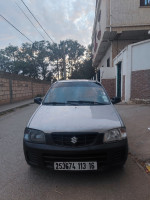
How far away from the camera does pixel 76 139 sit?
2377mm

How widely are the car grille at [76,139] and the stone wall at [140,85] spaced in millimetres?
7680

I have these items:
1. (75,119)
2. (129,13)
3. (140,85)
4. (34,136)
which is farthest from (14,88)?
(75,119)

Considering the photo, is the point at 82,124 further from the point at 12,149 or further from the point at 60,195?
the point at 12,149

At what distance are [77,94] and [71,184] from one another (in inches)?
76.0

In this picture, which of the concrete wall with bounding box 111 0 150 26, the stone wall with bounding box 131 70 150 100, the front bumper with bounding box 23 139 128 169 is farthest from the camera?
the concrete wall with bounding box 111 0 150 26

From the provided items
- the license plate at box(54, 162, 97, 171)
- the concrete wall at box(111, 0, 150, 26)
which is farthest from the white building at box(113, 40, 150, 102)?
the license plate at box(54, 162, 97, 171)

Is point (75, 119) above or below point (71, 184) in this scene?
above

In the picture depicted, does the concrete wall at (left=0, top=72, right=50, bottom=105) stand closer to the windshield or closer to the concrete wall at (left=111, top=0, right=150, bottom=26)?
the concrete wall at (left=111, top=0, right=150, bottom=26)

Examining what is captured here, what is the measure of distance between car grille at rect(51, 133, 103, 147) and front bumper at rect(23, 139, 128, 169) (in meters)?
0.06

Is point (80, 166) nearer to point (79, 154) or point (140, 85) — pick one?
point (79, 154)

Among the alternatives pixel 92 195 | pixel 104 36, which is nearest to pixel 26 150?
pixel 92 195

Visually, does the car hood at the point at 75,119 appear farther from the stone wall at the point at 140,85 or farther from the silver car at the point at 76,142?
the stone wall at the point at 140,85

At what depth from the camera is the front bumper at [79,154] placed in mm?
2350

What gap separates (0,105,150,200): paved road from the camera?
2242 mm
